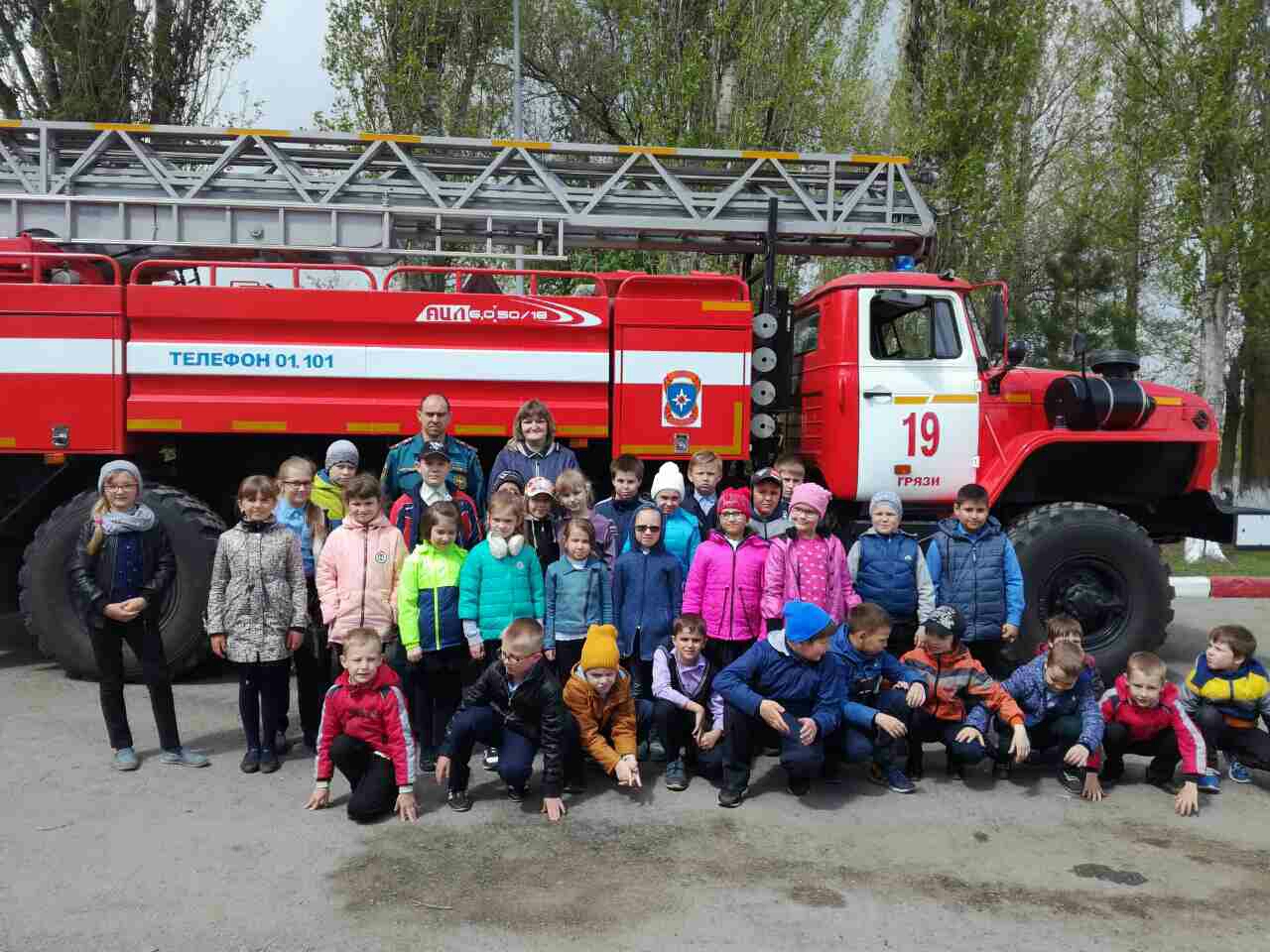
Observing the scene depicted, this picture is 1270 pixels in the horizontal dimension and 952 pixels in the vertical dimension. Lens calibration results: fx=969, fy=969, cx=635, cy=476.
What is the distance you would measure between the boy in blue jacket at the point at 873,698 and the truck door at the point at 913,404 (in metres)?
1.81

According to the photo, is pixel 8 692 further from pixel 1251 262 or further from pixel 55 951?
pixel 1251 262

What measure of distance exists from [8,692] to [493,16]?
12.9 m

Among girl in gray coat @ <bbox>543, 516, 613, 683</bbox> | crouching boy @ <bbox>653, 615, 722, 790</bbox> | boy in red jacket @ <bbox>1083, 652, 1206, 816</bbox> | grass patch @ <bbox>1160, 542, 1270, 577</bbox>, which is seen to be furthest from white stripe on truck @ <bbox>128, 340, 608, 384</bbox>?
grass patch @ <bbox>1160, 542, 1270, 577</bbox>

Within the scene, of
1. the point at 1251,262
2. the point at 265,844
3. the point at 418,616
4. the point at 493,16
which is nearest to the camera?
the point at 265,844

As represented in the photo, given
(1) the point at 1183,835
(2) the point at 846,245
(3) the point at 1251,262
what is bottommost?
(1) the point at 1183,835

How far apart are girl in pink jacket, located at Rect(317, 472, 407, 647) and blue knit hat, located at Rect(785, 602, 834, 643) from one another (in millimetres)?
1914

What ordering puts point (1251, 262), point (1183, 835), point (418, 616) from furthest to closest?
1. point (1251, 262)
2. point (418, 616)
3. point (1183, 835)

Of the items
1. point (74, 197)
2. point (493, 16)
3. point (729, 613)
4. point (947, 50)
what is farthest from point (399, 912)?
point (493, 16)

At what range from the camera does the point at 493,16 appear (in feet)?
50.4

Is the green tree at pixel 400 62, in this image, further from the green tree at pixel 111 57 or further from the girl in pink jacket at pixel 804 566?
the girl in pink jacket at pixel 804 566

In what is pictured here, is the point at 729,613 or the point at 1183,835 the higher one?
the point at 729,613

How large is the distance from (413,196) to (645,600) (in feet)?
13.0

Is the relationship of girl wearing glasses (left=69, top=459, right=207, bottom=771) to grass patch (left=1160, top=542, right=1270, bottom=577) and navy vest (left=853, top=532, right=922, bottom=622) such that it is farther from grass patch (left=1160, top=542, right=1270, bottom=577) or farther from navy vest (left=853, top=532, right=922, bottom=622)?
grass patch (left=1160, top=542, right=1270, bottom=577)

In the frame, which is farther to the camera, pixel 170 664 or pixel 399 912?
pixel 170 664
